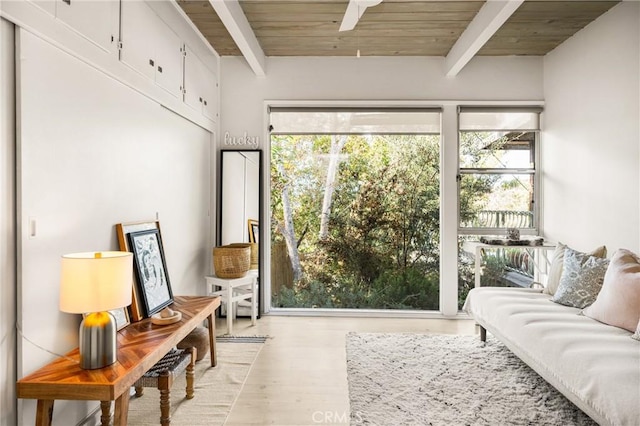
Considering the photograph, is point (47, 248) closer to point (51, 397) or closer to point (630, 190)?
point (51, 397)

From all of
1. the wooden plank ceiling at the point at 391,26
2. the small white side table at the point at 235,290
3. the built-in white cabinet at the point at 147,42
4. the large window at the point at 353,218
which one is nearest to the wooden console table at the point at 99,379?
the small white side table at the point at 235,290

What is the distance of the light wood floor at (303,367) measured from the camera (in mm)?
2236

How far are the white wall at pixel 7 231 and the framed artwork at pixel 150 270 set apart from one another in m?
0.85

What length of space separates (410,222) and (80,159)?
10.9 ft

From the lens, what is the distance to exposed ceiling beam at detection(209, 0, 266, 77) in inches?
109

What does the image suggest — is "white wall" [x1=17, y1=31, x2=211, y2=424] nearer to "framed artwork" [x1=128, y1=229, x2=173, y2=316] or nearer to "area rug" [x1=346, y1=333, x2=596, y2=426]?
"framed artwork" [x1=128, y1=229, x2=173, y2=316]

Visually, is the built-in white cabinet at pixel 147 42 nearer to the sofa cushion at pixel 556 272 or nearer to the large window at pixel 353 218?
the large window at pixel 353 218

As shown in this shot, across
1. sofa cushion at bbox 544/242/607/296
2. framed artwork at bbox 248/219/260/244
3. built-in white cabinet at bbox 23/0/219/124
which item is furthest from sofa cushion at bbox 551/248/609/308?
built-in white cabinet at bbox 23/0/219/124

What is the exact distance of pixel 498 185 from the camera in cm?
424

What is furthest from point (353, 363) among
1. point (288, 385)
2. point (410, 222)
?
point (410, 222)

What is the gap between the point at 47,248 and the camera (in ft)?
5.79

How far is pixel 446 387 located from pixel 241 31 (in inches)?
123

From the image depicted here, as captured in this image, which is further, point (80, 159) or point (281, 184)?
point (281, 184)

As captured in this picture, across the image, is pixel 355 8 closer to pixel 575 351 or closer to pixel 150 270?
pixel 150 270
